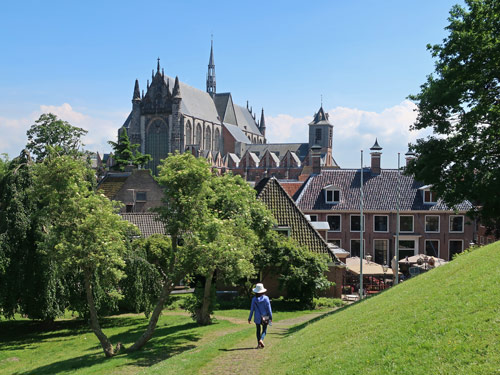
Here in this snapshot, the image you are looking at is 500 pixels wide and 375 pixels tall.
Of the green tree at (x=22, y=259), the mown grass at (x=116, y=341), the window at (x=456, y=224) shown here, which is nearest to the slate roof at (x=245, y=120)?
the window at (x=456, y=224)

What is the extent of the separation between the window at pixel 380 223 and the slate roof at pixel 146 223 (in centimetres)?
1920

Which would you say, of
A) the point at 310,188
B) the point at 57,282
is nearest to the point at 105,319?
the point at 57,282

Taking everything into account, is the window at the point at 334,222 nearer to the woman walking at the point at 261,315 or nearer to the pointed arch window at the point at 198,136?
the woman walking at the point at 261,315

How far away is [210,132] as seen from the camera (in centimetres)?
13325

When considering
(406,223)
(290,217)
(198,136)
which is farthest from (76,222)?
(198,136)

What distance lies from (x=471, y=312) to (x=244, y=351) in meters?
6.41

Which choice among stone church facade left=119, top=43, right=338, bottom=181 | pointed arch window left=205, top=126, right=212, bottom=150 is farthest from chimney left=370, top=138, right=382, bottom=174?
pointed arch window left=205, top=126, right=212, bottom=150

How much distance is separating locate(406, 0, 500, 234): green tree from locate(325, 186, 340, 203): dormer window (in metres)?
21.8

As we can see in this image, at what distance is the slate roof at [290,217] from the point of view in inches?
1162

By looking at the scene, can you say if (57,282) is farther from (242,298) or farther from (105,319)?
(242,298)

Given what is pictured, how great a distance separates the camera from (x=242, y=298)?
27.1 m

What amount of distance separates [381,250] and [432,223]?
197 inches

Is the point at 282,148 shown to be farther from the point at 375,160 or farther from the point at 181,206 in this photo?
the point at 181,206

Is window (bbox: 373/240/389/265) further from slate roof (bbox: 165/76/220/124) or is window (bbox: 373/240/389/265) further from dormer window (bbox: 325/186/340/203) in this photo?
slate roof (bbox: 165/76/220/124)
